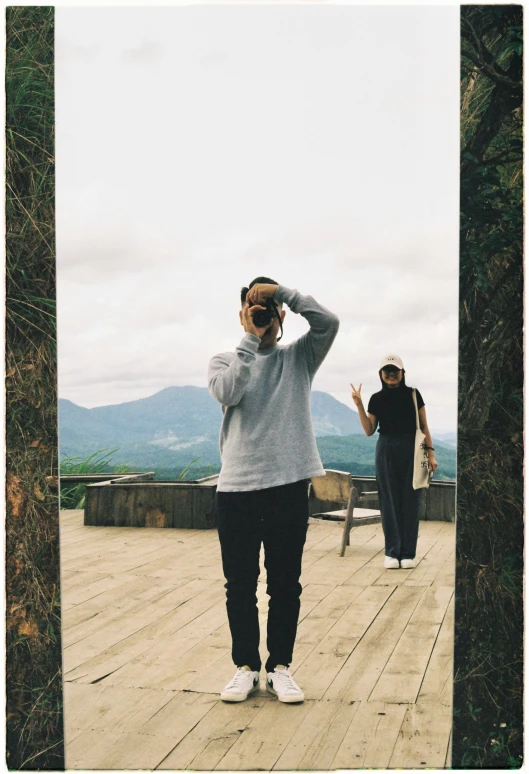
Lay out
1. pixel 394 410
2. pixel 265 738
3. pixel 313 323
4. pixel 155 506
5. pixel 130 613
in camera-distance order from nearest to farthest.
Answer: pixel 265 738, pixel 313 323, pixel 130 613, pixel 394 410, pixel 155 506

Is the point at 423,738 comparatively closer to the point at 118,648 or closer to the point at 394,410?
the point at 118,648

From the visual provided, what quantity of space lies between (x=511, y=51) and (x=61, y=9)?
1.34 meters

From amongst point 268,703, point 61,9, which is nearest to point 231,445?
point 268,703

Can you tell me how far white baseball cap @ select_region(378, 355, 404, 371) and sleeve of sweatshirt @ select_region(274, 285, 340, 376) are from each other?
1.47 feet

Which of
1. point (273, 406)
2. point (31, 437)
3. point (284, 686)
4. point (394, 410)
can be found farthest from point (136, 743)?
point (394, 410)

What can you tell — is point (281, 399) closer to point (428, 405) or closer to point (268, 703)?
point (428, 405)

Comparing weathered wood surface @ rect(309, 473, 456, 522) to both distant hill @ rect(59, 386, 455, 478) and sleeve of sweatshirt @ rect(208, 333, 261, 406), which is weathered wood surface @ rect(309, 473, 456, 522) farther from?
sleeve of sweatshirt @ rect(208, 333, 261, 406)

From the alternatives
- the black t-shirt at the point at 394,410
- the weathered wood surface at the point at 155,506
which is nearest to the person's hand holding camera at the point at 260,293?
the black t-shirt at the point at 394,410

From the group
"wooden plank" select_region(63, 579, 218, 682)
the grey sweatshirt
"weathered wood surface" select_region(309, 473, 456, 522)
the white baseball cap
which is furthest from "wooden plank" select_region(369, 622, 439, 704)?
"weathered wood surface" select_region(309, 473, 456, 522)

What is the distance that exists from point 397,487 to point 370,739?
1.89m

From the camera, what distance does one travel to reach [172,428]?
9.68 feet

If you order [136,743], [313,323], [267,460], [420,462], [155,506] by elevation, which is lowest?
[136,743]

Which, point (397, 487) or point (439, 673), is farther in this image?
point (397, 487)

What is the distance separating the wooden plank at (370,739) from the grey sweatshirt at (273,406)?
0.74 meters
